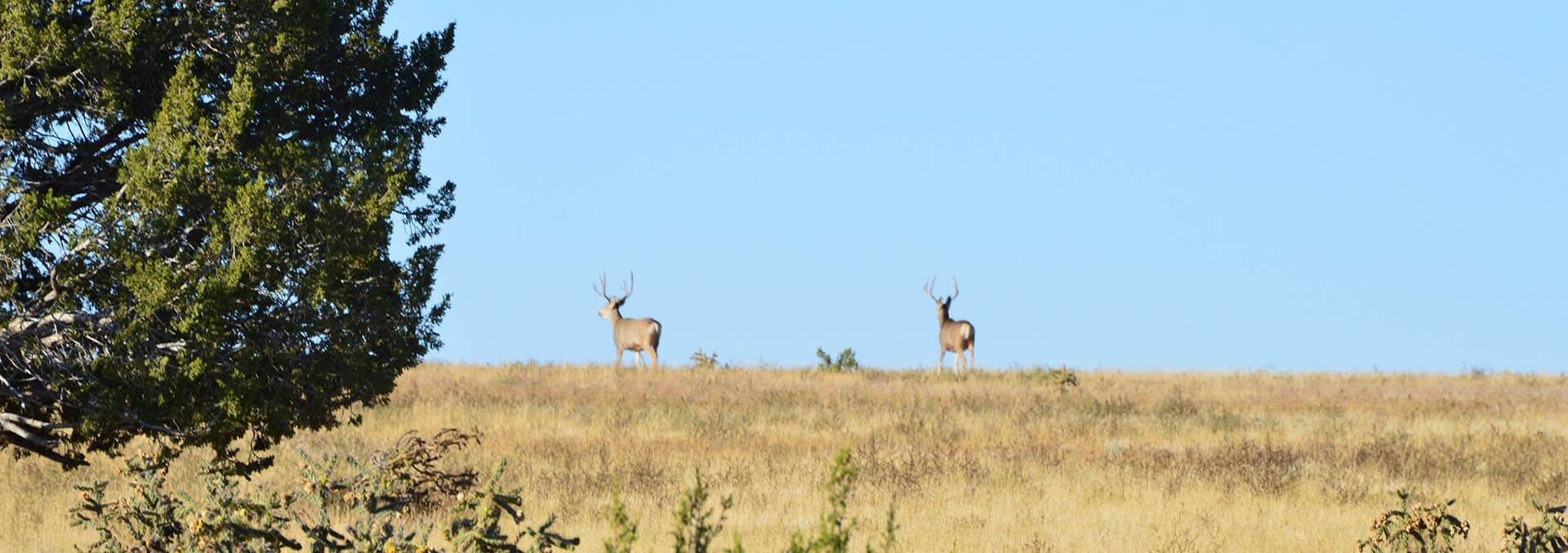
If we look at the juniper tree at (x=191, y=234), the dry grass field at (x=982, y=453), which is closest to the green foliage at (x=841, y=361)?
the dry grass field at (x=982, y=453)

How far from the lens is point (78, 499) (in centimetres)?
1593

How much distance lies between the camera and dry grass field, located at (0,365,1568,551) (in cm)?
1485

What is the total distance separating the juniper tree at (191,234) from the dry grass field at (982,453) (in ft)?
8.61

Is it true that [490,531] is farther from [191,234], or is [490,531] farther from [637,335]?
[637,335]

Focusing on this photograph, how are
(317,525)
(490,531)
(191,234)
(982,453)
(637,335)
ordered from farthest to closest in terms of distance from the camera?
(637,335)
(982,453)
(191,234)
(317,525)
(490,531)

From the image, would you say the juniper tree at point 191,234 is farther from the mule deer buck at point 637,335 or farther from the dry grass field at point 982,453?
the mule deer buck at point 637,335

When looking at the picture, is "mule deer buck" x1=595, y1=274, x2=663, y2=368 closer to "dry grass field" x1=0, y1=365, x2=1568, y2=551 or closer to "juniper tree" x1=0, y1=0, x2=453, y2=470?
"dry grass field" x1=0, y1=365, x2=1568, y2=551

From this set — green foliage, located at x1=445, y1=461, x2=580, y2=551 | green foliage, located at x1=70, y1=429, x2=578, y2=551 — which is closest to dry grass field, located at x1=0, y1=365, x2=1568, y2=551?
green foliage, located at x1=445, y1=461, x2=580, y2=551

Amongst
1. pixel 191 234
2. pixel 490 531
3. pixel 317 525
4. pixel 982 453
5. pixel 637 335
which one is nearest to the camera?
pixel 490 531

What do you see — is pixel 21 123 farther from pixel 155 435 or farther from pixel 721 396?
pixel 721 396

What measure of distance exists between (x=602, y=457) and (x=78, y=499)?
569 cm

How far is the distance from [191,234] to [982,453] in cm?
1137

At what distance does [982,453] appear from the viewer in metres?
20.2

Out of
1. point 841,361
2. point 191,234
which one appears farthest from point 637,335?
point 191,234
